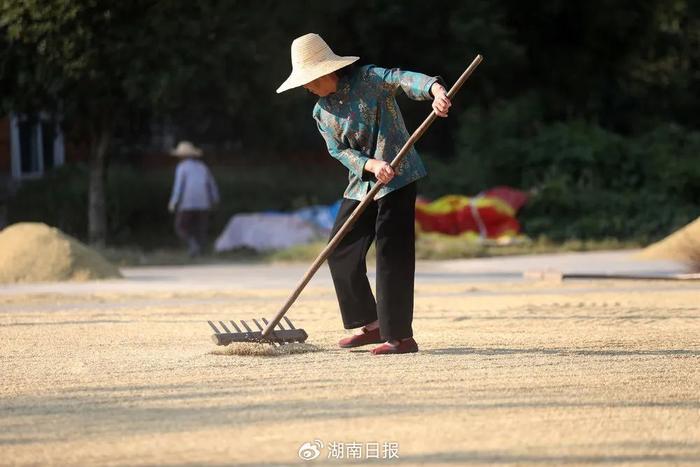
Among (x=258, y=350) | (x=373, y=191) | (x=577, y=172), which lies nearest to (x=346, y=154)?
(x=373, y=191)

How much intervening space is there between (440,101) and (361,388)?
6.01 ft

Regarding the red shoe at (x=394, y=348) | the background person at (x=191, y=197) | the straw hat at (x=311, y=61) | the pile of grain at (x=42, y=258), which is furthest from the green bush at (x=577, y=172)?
the straw hat at (x=311, y=61)

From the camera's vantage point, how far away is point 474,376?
7.86 m

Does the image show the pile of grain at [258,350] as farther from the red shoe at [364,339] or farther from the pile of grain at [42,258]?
the pile of grain at [42,258]

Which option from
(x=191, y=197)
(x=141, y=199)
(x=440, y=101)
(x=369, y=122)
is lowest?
(x=141, y=199)

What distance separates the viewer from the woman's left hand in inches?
327

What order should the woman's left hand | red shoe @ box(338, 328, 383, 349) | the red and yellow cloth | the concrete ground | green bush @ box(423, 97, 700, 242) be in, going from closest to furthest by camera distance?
the concrete ground, the woman's left hand, red shoe @ box(338, 328, 383, 349), the red and yellow cloth, green bush @ box(423, 97, 700, 242)

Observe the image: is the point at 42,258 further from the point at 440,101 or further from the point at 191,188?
the point at 440,101

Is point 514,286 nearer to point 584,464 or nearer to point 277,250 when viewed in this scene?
point 277,250

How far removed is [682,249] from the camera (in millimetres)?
15648

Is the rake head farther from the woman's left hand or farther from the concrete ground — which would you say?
the woman's left hand

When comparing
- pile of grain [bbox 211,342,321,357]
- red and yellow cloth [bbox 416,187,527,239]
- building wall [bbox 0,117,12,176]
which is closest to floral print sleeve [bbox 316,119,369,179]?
pile of grain [bbox 211,342,321,357]

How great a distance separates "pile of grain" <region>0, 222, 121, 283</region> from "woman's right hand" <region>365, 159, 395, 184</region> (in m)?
8.02

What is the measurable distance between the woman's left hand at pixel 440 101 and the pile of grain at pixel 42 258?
27.2ft
